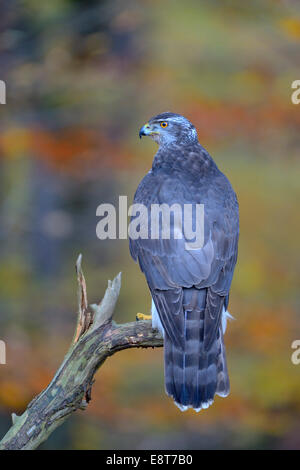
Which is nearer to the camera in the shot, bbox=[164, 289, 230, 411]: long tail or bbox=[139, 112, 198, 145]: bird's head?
bbox=[164, 289, 230, 411]: long tail

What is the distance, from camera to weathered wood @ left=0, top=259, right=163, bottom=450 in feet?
10.8

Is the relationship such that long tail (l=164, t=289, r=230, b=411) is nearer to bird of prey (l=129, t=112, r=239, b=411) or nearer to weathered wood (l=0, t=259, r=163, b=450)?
bird of prey (l=129, t=112, r=239, b=411)

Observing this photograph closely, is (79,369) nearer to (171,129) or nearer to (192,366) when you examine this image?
(192,366)

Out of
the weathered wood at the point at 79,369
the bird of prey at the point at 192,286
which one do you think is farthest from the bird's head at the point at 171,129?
the weathered wood at the point at 79,369

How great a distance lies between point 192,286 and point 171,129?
1.23 m

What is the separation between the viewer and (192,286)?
341 cm

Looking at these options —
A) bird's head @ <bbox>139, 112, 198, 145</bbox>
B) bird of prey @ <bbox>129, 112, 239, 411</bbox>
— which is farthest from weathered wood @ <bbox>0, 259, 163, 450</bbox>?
bird's head @ <bbox>139, 112, 198, 145</bbox>

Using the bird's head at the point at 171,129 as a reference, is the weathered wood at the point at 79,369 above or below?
below

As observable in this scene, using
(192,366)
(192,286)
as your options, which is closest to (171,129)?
(192,286)

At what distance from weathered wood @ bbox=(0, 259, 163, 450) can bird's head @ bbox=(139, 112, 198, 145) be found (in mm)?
1161

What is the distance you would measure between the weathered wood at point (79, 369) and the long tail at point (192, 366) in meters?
0.19

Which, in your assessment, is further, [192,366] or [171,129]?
[171,129]

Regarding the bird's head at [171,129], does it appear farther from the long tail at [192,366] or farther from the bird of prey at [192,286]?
the long tail at [192,366]

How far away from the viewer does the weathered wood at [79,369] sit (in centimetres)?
329
